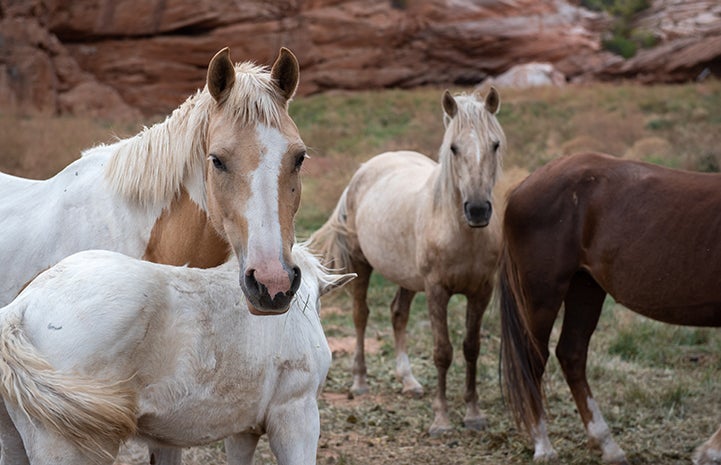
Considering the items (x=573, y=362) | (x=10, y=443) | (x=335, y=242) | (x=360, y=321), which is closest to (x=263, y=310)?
(x=10, y=443)

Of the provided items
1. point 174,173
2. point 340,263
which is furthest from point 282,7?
point 174,173

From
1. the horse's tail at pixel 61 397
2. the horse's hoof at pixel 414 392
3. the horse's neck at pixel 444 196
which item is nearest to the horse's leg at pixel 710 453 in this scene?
the horse's neck at pixel 444 196

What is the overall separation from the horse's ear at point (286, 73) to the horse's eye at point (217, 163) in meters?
0.34

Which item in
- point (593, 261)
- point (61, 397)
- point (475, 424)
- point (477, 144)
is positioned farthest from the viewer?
point (475, 424)

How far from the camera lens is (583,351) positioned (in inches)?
193

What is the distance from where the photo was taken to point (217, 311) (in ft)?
8.29

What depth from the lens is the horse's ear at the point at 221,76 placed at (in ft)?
9.14

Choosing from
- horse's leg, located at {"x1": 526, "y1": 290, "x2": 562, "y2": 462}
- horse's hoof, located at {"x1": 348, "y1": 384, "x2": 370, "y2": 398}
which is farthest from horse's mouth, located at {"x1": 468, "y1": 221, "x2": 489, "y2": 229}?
horse's hoof, located at {"x1": 348, "y1": 384, "x2": 370, "y2": 398}

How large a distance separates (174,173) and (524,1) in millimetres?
28574

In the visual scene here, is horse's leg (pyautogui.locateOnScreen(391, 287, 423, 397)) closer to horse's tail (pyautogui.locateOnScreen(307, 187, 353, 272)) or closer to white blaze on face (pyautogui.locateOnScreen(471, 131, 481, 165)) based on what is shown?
horse's tail (pyautogui.locateOnScreen(307, 187, 353, 272))

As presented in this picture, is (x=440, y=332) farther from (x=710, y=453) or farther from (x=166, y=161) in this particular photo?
(x=166, y=161)

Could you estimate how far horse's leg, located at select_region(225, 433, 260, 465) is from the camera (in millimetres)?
2779

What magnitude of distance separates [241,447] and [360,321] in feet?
12.9

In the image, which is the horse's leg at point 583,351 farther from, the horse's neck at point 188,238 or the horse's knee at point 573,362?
the horse's neck at point 188,238
